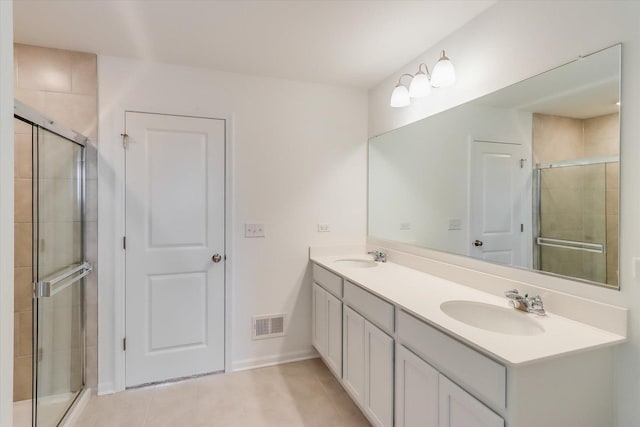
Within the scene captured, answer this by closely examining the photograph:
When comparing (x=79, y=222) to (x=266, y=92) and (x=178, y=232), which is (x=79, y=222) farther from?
(x=266, y=92)

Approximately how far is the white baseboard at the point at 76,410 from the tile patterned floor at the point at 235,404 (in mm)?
35

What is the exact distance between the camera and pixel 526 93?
62.2 inches

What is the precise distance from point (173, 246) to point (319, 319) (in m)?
1.28

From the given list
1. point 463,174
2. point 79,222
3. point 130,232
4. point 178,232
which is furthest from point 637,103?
point 79,222

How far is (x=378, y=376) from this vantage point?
173 cm

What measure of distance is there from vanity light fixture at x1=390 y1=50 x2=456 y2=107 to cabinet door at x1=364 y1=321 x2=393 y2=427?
149 centimetres

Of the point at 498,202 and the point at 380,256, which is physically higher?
the point at 498,202

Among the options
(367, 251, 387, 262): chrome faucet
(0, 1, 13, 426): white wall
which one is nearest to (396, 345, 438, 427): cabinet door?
(367, 251, 387, 262): chrome faucet

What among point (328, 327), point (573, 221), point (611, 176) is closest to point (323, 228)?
point (328, 327)

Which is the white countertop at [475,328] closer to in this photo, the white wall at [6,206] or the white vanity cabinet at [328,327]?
the white vanity cabinet at [328,327]

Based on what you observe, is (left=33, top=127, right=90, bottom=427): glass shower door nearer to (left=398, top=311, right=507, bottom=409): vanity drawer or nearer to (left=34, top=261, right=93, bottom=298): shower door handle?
(left=34, top=261, right=93, bottom=298): shower door handle

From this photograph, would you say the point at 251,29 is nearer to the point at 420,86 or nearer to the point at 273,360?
the point at 420,86

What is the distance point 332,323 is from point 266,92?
191 centimetres

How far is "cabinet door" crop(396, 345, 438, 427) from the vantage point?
52.0 inches
